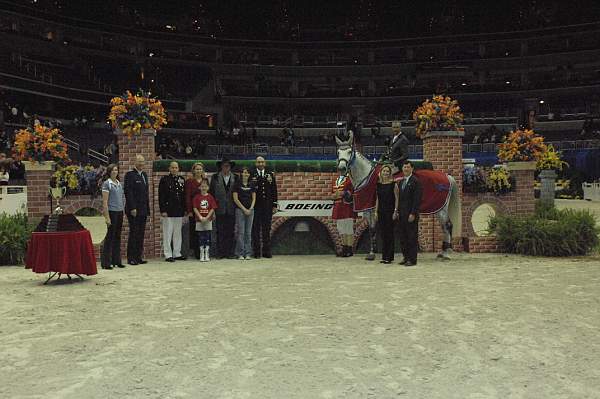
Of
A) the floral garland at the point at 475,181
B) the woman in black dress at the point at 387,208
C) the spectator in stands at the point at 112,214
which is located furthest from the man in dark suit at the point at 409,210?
the spectator in stands at the point at 112,214

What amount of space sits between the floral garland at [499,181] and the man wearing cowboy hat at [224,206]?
5.58m

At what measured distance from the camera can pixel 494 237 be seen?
11.5 metres

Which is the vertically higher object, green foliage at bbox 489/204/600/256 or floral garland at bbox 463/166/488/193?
floral garland at bbox 463/166/488/193

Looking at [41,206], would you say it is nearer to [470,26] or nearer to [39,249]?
[39,249]

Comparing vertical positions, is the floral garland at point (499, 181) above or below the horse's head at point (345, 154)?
below

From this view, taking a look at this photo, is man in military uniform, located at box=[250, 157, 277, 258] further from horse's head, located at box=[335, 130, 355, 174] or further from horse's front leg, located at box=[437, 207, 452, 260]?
horse's front leg, located at box=[437, 207, 452, 260]

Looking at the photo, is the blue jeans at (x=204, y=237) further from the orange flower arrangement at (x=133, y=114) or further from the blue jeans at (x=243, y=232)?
the orange flower arrangement at (x=133, y=114)

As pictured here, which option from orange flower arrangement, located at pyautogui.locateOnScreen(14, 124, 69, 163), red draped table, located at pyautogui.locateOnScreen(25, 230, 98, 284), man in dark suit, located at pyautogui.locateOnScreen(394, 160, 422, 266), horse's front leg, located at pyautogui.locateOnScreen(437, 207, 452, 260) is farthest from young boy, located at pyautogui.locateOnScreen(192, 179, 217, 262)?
horse's front leg, located at pyautogui.locateOnScreen(437, 207, 452, 260)

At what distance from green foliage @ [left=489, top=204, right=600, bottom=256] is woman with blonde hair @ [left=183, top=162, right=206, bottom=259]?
6.41m

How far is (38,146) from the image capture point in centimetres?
1043

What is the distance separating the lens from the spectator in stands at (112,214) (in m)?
9.30

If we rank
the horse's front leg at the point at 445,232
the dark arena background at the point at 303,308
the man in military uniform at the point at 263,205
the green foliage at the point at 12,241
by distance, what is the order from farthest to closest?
the man in military uniform at the point at 263,205 < the horse's front leg at the point at 445,232 < the green foliage at the point at 12,241 < the dark arena background at the point at 303,308

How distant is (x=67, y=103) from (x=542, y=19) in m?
39.6

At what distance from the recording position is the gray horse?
1040 centimetres
